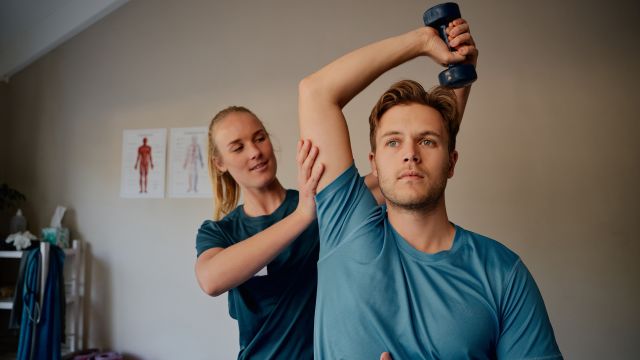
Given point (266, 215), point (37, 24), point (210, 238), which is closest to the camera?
point (210, 238)

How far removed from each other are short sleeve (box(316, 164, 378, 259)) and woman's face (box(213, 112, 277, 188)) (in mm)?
437

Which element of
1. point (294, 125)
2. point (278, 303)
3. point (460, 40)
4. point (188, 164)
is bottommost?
point (278, 303)

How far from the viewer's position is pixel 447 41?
1137 mm

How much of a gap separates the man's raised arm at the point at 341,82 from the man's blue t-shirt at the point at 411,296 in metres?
0.07

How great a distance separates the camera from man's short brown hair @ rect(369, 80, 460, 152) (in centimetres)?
120

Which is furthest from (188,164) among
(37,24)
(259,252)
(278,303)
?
(259,252)

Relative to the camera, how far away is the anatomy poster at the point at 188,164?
3.52 meters

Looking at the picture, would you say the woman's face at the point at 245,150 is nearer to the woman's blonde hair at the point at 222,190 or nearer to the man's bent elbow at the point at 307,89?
the woman's blonde hair at the point at 222,190

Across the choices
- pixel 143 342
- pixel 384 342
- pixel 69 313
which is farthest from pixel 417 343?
pixel 69 313

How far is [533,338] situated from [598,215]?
7.17ft

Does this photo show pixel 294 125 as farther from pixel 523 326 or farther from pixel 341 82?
pixel 523 326

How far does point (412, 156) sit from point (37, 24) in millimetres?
4063

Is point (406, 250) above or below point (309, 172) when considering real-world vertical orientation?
below

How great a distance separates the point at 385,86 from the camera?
316 cm
